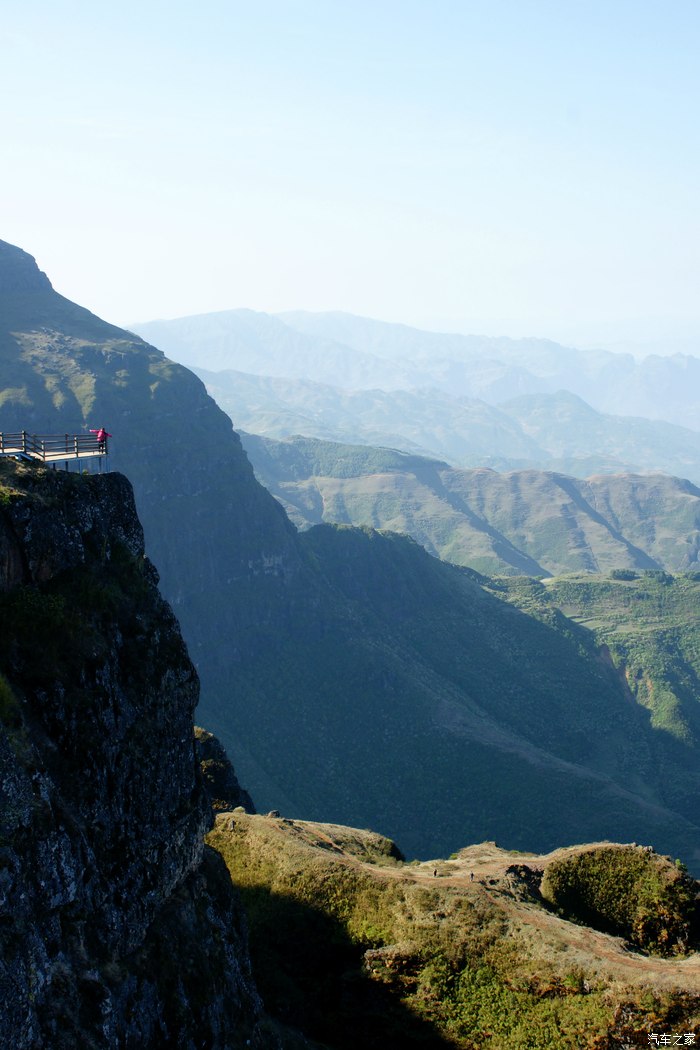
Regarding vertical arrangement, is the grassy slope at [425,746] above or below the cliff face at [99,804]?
below

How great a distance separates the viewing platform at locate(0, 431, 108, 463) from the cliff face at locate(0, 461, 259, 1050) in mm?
3473

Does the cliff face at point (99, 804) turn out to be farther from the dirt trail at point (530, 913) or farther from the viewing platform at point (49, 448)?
the dirt trail at point (530, 913)

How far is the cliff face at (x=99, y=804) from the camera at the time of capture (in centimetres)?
2800

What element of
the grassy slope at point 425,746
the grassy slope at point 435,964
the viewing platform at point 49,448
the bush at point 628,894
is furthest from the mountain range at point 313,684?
the viewing platform at point 49,448

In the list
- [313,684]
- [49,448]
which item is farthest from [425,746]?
[49,448]

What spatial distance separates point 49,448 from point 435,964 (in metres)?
34.7

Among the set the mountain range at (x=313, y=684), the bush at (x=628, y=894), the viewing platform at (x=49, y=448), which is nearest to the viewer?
the viewing platform at (x=49, y=448)

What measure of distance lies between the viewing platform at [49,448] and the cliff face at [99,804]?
3473mm

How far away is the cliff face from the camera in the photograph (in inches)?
1102

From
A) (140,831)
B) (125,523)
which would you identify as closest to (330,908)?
(140,831)

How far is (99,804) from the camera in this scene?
33.9 m

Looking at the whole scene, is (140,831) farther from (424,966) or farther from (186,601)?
(186,601)

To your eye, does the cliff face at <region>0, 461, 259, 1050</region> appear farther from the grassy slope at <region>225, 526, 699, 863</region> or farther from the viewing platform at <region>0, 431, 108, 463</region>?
the grassy slope at <region>225, 526, 699, 863</region>

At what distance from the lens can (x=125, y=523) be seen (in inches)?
1703
